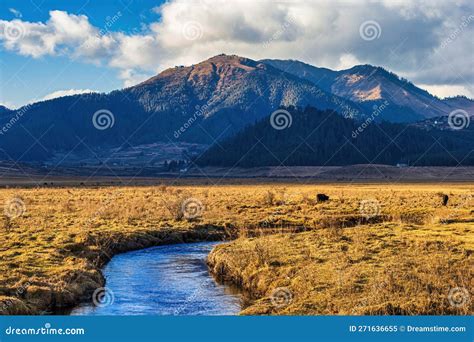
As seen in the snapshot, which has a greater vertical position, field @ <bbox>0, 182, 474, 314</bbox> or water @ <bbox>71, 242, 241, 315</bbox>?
field @ <bbox>0, 182, 474, 314</bbox>

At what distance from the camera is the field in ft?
63.8

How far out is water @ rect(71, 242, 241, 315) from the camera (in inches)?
823

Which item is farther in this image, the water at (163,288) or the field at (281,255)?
the water at (163,288)

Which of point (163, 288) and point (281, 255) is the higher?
point (281, 255)

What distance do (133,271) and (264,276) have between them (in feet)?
23.4

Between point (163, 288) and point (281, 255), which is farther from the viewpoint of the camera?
→ point (281, 255)

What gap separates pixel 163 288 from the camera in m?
24.5

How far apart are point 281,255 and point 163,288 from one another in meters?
5.82

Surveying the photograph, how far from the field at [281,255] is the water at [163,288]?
83cm

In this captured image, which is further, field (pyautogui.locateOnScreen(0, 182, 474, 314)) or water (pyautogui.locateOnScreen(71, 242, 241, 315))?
water (pyautogui.locateOnScreen(71, 242, 241, 315))

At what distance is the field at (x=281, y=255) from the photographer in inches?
766

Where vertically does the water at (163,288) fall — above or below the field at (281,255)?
below

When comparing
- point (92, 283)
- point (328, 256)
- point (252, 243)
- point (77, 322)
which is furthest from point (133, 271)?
point (77, 322)

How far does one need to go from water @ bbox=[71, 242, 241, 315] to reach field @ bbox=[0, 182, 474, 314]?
83 centimetres
